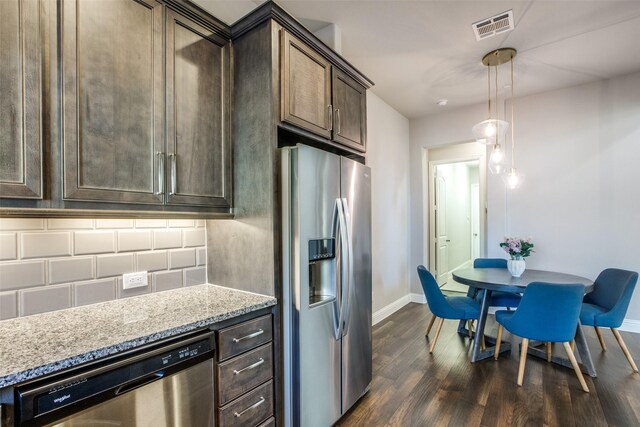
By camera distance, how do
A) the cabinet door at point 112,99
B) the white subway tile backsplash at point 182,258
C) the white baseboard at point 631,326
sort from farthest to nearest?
1. the white baseboard at point 631,326
2. the white subway tile backsplash at point 182,258
3. the cabinet door at point 112,99

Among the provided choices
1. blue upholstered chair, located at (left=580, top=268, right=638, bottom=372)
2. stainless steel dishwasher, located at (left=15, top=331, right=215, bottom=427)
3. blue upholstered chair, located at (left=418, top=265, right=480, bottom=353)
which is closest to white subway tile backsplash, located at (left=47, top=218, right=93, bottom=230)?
stainless steel dishwasher, located at (left=15, top=331, right=215, bottom=427)

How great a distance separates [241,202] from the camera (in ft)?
6.06

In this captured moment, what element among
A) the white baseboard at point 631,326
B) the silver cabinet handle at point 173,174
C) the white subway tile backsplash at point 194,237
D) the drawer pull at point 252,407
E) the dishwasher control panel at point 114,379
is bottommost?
the white baseboard at point 631,326

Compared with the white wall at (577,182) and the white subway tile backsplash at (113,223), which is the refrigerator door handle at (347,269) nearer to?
the white subway tile backsplash at (113,223)

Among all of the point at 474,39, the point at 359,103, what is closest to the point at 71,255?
the point at 359,103

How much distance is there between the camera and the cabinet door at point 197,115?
1.61m

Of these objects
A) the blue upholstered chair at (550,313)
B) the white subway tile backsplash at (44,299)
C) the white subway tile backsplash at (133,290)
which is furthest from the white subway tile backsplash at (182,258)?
the blue upholstered chair at (550,313)

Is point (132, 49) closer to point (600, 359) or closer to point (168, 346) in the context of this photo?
point (168, 346)

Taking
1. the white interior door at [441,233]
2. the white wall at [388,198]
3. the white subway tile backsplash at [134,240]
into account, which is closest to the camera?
the white subway tile backsplash at [134,240]

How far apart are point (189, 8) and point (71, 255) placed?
4.84ft

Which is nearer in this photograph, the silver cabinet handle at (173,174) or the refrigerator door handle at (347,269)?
the silver cabinet handle at (173,174)

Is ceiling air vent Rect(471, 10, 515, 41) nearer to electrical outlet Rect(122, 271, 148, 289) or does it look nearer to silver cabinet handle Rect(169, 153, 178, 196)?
silver cabinet handle Rect(169, 153, 178, 196)

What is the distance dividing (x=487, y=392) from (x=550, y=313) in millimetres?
800

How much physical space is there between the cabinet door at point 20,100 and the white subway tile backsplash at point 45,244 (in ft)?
1.30
